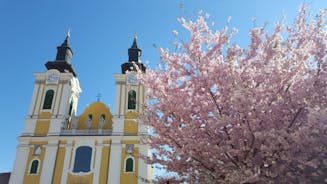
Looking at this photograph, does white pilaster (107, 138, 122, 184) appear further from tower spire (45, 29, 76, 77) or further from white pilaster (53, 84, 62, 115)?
tower spire (45, 29, 76, 77)

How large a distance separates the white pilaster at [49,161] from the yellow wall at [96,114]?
3.74 metres

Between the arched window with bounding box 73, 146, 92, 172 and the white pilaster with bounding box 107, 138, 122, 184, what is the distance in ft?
6.42

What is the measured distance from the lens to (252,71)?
575cm

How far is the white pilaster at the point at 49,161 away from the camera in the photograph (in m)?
23.7

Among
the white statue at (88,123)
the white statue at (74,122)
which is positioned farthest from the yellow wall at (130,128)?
the white statue at (74,122)

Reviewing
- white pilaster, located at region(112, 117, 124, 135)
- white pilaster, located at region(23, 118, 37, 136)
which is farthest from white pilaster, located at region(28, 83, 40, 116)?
white pilaster, located at region(112, 117, 124, 135)

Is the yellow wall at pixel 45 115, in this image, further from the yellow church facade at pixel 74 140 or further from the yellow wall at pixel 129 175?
the yellow wall at pixel 129 175

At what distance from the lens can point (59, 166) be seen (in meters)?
24.5

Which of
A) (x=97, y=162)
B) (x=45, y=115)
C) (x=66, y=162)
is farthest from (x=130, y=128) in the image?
(x=45, y=115)

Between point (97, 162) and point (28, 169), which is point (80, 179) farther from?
point (28, 169)

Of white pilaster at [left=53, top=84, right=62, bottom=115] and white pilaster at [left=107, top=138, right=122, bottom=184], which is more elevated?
white pilaster at [left=53, top=84, right=62, bottom=115]

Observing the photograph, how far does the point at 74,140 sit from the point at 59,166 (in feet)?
8.07

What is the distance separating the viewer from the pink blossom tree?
16.2 feet

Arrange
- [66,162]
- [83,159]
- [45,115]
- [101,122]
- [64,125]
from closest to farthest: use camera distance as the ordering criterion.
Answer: [66,162]
[83,159]
[45,115]
[64,125]
[101,122]
